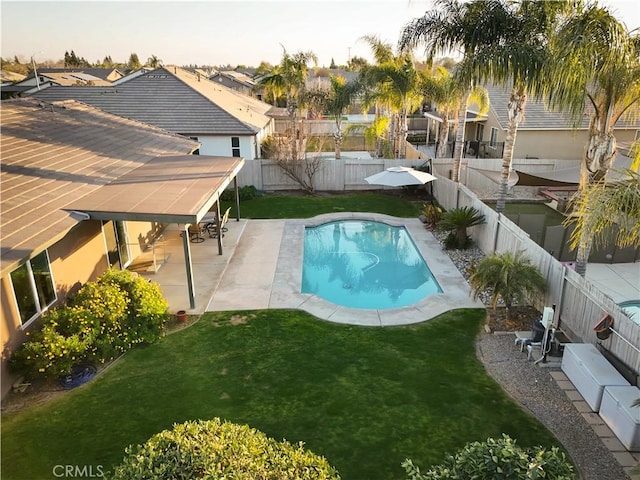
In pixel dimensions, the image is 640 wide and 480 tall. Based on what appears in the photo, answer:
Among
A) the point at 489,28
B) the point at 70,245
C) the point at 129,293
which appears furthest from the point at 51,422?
the point at 489,28

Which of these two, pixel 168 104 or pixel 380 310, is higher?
pixel 168 104

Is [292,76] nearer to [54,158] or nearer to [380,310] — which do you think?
[54,158]

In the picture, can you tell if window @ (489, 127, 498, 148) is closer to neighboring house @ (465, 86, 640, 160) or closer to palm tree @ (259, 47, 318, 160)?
neighboring house @ (465, 86, 640, 160)

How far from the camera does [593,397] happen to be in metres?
7.65

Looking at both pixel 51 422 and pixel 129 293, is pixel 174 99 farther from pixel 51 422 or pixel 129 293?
pixel 51 422

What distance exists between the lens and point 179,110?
24844 mm

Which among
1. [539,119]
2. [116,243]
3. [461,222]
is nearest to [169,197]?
[116,243]

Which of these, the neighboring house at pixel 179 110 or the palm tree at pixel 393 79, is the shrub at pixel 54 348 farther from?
the palm tree at pixel 393 79

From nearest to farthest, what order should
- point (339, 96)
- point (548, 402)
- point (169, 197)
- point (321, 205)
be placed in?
point (548, 402) < point (169, 197) < point (321, 205) < point (339, 96)

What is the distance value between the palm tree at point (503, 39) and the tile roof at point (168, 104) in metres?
11.4

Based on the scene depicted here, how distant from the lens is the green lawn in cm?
694

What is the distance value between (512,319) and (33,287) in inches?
421

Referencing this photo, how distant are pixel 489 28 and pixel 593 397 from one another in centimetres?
1175

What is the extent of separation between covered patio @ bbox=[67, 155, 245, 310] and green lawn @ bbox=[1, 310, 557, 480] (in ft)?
8.64
